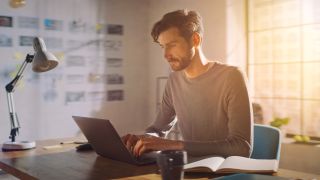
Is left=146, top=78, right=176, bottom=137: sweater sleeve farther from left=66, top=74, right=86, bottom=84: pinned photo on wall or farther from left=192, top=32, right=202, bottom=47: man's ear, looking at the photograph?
left=66, top=74, right=86, bottom=84: pinned photo on wall

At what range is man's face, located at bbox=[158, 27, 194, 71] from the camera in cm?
157

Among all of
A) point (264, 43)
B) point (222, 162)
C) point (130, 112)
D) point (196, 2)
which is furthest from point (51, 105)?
point (222, 162)

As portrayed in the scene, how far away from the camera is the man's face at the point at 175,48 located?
1.57 metres

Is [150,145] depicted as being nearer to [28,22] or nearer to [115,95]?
[28,22]

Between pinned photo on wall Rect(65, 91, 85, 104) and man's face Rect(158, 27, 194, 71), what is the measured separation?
7.17 ft

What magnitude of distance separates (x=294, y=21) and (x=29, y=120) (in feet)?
7.68

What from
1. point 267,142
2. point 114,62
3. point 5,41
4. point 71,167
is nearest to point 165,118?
point 267,142

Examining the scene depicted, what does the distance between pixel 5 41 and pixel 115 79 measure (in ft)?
3.71

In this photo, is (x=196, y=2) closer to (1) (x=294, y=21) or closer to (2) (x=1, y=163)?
(1) (x=294, y=21)

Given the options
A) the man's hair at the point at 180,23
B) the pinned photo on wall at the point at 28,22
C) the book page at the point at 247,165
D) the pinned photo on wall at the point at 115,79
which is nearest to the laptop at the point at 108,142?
the book page at the point at 247,165

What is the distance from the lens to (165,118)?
177 cm

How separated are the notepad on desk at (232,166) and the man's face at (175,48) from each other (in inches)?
21.5

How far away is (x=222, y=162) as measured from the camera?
116 cm

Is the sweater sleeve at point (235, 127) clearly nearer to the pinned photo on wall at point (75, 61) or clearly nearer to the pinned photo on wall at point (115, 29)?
the pinned photo on wall at point (75, 61)
